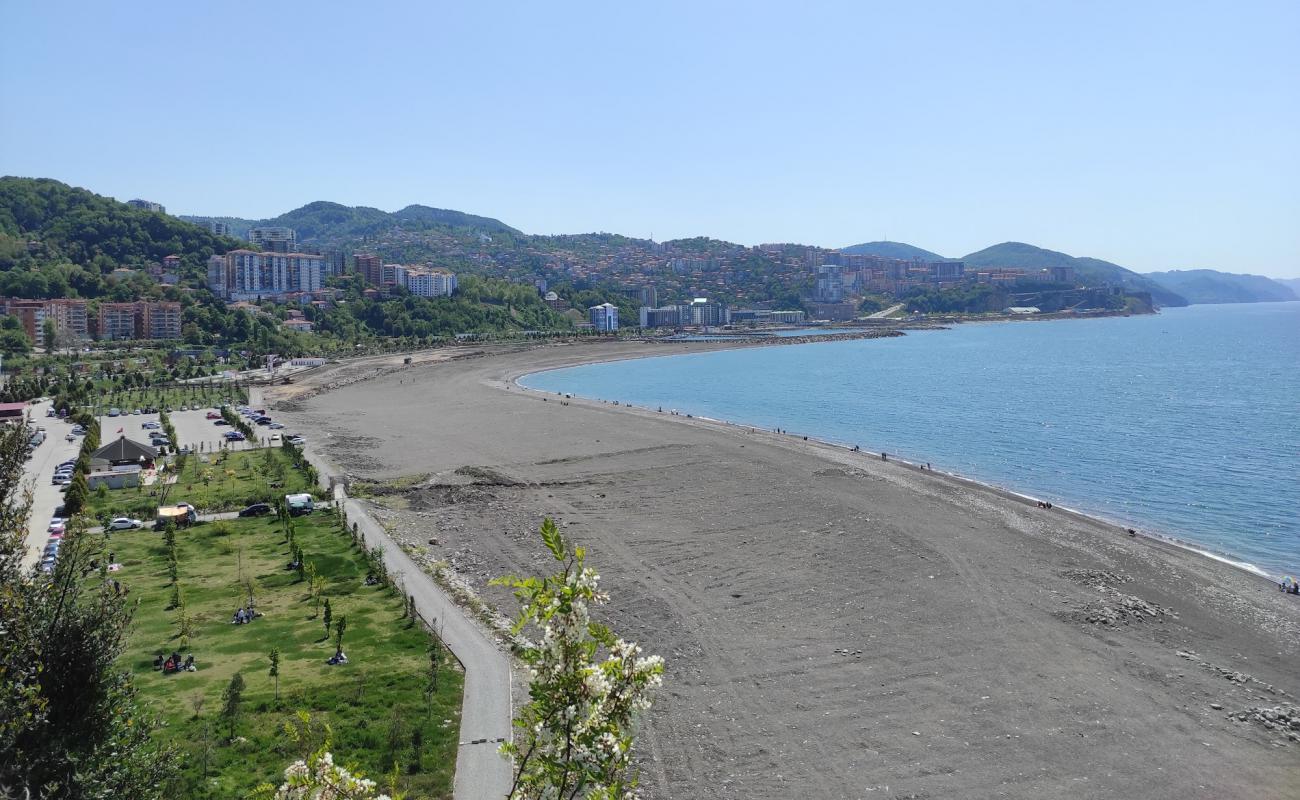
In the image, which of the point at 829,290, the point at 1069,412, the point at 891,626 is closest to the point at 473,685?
the point at 891,626

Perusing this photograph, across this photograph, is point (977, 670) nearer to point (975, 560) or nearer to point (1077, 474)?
point (975, 560)

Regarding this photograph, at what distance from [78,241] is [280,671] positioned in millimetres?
116080

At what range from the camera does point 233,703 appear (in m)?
13.2

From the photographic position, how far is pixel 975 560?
22.3 metres

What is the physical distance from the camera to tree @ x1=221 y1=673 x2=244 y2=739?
42.3 ft

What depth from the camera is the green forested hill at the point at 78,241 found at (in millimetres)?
93750

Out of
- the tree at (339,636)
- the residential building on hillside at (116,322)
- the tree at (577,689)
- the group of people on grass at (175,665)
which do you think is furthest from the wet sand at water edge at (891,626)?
the residential building on hillside at (116,322)

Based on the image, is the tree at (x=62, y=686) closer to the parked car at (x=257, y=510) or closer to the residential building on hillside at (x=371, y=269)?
the parked car at (x=257, y=510)

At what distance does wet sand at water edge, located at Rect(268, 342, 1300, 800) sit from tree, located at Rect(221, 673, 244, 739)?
6.33 m

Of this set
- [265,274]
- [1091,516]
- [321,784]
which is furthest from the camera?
[265,274]

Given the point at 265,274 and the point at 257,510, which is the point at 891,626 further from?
the point at 265,274

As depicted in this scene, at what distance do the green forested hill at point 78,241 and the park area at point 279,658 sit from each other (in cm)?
8628

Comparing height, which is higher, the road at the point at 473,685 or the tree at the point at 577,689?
the tree at the point at 577,689

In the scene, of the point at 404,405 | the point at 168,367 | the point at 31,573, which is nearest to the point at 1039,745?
the point at 31,573
